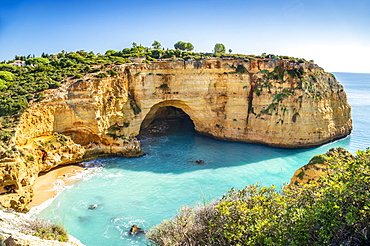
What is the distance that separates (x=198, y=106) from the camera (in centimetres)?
3331

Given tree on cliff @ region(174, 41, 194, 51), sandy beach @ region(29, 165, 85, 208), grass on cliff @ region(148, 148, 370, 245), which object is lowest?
sandy beach @ region(29, 165, 85, 208)

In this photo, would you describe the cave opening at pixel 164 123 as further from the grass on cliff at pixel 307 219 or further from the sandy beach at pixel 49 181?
the grass on cliff at pixel 307 219

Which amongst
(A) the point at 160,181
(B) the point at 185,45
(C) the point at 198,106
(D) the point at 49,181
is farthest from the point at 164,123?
(B) the point at 185,45

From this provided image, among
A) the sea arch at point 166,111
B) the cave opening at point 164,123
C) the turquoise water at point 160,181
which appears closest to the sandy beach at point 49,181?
the turquoise water at point 160,181

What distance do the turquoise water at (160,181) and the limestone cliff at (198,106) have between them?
195 centimetres

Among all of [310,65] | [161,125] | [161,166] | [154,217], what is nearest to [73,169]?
[161,166]

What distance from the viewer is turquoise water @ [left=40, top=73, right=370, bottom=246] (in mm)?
16484

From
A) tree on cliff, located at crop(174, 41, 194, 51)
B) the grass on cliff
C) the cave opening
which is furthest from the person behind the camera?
tree on cliff, located at crop(174, 41, 194, 51)

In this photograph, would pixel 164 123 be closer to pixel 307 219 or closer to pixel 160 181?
pixel 160 181

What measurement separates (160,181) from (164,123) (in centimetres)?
1843

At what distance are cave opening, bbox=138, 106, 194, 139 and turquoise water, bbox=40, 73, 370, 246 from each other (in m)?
3.00

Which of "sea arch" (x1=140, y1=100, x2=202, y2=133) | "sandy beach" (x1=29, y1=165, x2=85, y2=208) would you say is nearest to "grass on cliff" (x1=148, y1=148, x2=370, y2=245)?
"sandy beach" (x1=29, y1=165, x2=85, y2=208)

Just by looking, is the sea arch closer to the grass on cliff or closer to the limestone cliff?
the limestone cliff

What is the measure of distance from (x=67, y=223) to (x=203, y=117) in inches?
860
